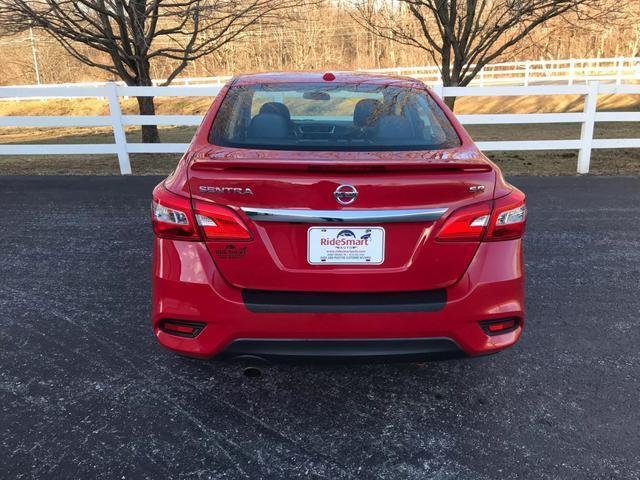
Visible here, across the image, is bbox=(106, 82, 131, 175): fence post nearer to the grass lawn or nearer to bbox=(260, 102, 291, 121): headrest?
the grass lawn

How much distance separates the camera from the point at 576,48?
36125mm

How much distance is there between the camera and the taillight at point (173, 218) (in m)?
2.27

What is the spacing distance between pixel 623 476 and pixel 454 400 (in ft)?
2.65

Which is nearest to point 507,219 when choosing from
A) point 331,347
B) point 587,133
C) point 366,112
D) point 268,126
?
point 331,347

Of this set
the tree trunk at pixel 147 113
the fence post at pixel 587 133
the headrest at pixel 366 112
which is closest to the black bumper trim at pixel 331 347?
the headrest at pixel 366 112

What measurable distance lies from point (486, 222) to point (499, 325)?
0.49 m

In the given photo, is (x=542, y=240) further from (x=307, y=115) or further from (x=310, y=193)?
(x=310, y=193)

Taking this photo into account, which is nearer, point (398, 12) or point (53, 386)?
point (53, 386)

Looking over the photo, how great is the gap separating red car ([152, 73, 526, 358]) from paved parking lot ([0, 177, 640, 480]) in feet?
1.07

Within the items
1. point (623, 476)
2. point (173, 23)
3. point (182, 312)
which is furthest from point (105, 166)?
point (623, 476)

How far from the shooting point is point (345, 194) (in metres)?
2.17

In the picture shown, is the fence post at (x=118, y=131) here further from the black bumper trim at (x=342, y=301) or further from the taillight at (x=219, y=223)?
the black bumper trim at (x=342, y=301)

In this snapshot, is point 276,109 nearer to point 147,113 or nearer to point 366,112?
point 366,112

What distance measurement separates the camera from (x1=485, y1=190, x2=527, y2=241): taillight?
2.29 meters
